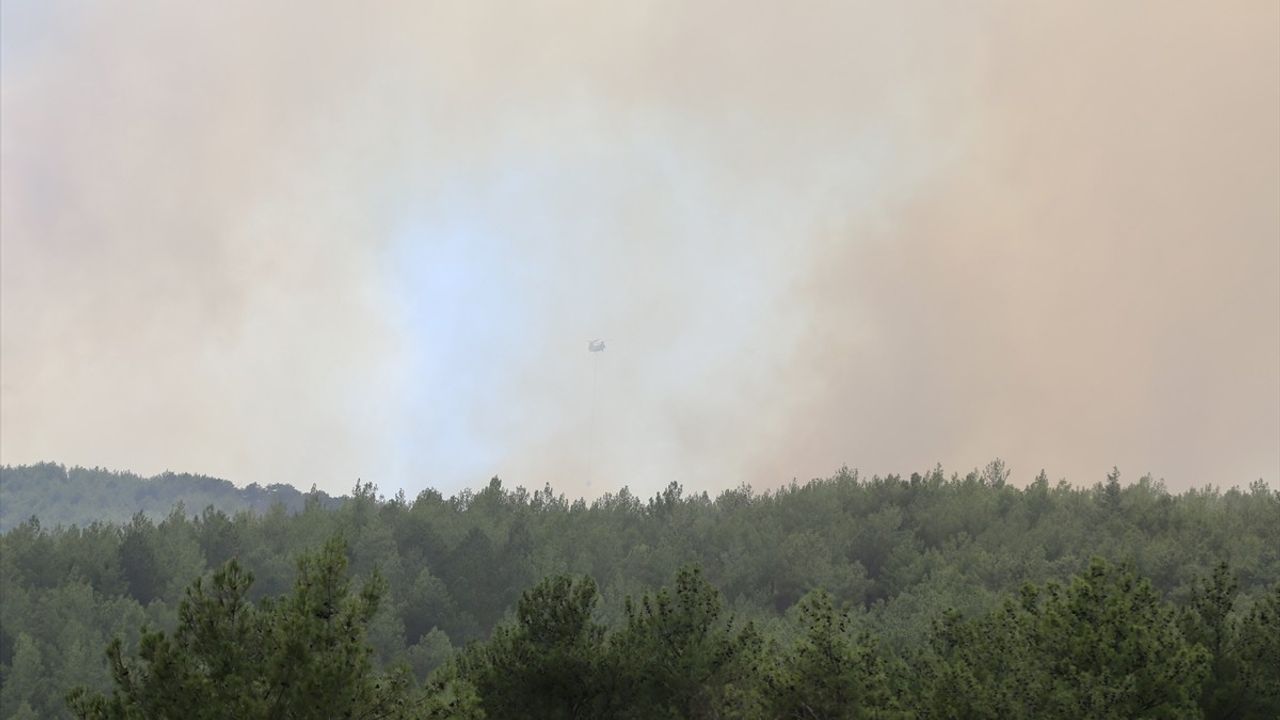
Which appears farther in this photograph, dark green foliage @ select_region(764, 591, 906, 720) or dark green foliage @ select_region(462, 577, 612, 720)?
dark green foliage @ select_region(462, 577, 612, 720)

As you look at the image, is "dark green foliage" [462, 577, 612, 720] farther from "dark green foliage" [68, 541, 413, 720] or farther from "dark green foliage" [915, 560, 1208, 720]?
"dark green foliage" [68, 541, 413, 720]

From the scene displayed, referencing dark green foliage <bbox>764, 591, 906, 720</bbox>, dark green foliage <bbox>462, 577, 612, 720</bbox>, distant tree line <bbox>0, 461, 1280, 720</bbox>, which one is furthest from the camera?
dark green foliage <bbox>462, 577, 612, 720</bbox>

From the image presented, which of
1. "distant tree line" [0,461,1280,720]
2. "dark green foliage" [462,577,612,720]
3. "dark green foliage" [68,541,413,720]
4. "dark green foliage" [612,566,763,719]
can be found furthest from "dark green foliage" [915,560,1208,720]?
"dark green foliage" [68,541,413,720]

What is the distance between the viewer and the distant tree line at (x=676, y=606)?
23.8 metres

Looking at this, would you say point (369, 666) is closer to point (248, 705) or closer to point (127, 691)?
point (248, 705)

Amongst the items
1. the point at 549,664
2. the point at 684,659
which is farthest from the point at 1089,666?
the point at 549,664

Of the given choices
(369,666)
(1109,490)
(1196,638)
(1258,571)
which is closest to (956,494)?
(1109,490)

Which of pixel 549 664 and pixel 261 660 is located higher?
pixel 549 664

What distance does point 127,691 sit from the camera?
894 inches

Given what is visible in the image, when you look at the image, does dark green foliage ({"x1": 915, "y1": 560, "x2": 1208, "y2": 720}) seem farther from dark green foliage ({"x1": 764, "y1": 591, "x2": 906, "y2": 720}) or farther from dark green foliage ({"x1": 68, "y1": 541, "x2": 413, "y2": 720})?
dark green foliage ({"x1": 68, "y1": 541, "x2": 413, "y2": 720})

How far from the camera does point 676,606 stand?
111ft

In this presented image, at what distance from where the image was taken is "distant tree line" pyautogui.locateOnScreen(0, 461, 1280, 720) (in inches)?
938

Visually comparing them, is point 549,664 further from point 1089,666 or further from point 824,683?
point 1089,666

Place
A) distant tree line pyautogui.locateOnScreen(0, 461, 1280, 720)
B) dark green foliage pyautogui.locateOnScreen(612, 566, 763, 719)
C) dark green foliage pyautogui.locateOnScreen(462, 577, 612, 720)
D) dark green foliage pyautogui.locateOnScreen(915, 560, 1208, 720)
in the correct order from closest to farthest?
distant tree line pyautogui.locateOnScreen(0, 461, 1280, 720) < dark green foliage pyautogui.locateOnScreen(915, 560, 1208, 720) < dark green foliage pyautogui.locateOnScreen(462, 577, 612, 720) < dark green foliage pyautogui.locateOnScreen(612, 566, 763, 719)
